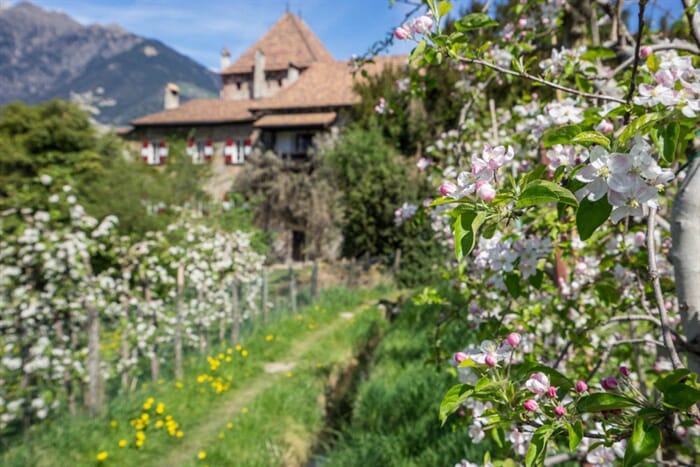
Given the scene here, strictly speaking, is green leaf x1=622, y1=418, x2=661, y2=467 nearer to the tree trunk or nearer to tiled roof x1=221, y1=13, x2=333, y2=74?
→ the tree trunk

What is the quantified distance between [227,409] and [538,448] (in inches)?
202

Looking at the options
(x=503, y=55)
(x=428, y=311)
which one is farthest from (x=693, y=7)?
(x=428, y=311)

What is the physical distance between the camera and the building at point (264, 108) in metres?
18.5

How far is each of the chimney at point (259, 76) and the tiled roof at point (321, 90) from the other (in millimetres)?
→ 3041

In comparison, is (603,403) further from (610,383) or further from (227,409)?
(227,409)

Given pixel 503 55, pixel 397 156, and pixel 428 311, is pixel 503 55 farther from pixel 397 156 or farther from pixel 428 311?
pixel 397 156

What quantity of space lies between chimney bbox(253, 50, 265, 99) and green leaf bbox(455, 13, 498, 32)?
895 inches

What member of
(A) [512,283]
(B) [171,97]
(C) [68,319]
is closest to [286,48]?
(B) [171,97]

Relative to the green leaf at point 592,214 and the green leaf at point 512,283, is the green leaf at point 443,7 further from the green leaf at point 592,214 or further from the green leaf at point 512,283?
the green leaf at point 512,283

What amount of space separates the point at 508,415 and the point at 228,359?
5829mm

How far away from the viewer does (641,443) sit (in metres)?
0.69

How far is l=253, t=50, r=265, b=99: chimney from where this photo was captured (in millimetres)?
22391

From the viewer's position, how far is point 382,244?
518 inches

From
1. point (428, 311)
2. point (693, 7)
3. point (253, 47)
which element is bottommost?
point (428, 311)
